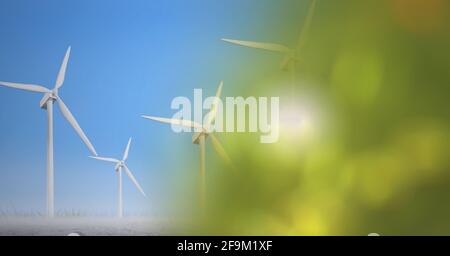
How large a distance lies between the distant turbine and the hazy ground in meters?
1.58

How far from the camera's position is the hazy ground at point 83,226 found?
172 inches

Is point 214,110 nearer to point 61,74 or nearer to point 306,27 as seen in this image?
point 306,27

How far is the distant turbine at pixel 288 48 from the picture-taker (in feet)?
14.5

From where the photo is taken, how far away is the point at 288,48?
14.6 ft

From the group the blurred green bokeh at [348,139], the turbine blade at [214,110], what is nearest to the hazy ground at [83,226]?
the blurred green bokeh at [348,139]

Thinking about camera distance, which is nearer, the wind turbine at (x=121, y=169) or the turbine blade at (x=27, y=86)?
the wind turbine at (x=121, y=169)

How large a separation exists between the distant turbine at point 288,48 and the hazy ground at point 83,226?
1582 mm

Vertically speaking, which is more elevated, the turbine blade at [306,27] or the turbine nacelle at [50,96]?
the turbine blade at [306,27]

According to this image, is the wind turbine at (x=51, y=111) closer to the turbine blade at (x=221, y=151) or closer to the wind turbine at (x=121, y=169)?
the wind turbine at (x=121, y=169)

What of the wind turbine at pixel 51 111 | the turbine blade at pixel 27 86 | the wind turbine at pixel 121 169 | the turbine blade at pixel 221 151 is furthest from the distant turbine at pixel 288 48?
the turbine blade at pixel 27 86

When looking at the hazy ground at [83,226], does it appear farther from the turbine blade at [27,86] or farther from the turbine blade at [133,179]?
the turbine blade at [27,86]

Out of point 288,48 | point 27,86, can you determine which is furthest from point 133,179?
point 288,48

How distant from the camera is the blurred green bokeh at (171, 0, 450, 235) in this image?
173 inches

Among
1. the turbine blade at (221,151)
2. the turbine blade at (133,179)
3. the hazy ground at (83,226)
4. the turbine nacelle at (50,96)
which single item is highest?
the turbine nacelle at (50,96)
